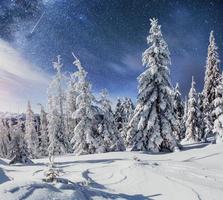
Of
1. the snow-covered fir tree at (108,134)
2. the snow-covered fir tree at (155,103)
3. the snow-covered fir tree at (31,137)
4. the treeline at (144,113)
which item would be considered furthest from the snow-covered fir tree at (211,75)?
the snow-covered fir tree at (31,137)

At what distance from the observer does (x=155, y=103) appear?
1025 inches

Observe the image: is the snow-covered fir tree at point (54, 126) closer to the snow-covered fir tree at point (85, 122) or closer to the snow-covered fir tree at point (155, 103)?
the snow-covered fir tree at point (85, 122)

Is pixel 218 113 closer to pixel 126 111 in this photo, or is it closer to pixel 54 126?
pixel 54 126

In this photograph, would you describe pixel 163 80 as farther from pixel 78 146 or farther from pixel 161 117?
pixel 78 146

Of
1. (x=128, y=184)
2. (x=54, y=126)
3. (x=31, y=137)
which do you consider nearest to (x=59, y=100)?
(x=54, y=126)

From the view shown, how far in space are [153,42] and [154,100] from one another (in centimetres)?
496

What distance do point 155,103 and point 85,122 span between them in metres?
11.0

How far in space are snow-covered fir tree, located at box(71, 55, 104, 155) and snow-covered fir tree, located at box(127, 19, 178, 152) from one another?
898 centimetres

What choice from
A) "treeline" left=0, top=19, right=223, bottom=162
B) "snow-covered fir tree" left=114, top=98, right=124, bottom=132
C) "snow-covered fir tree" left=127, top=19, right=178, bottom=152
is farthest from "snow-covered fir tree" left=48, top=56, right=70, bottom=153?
"snow-covered fir tree" left=127, top=19, right=178, bottom=152

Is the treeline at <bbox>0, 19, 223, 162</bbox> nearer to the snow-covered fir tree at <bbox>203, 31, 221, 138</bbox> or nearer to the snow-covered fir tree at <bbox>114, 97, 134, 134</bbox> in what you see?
the snow-covered fir tree at <bbox>203, 31, 221, 138</bbox>

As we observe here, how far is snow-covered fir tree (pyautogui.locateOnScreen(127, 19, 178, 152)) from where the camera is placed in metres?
25.1

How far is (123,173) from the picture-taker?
10.9m

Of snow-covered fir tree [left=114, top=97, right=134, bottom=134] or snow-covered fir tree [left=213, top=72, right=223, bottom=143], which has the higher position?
snow-covered fir tree [left=114, top=97, right=134, bottom=134]

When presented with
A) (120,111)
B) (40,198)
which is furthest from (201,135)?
(40,198)
